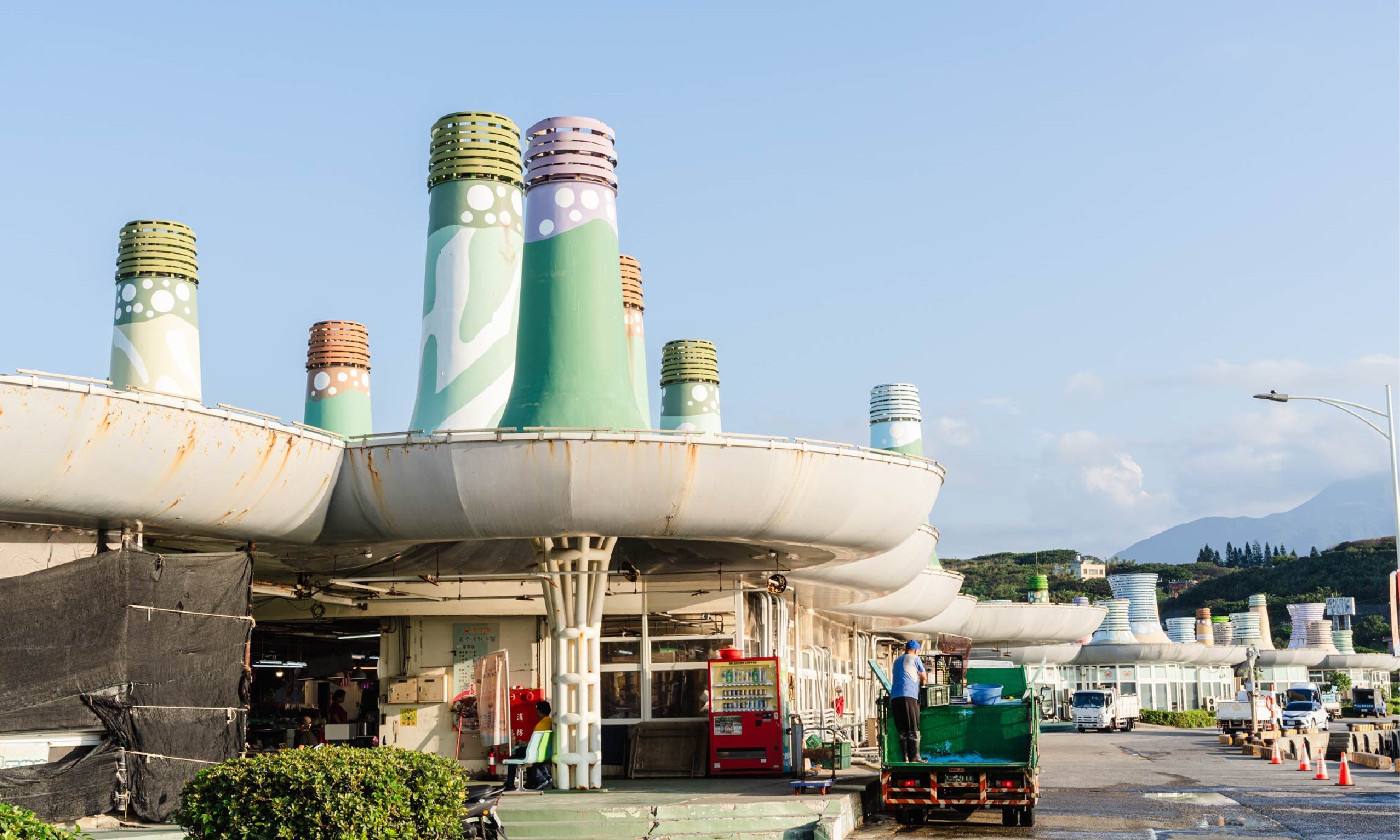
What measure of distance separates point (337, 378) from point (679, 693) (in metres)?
15.9

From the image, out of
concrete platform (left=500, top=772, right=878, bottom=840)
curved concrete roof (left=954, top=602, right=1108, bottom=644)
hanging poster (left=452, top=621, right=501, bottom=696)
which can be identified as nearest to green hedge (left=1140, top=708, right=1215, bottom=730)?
curved concrete roof (left=954, top=602, right=1108, bottom=644)

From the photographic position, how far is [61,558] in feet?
59.9

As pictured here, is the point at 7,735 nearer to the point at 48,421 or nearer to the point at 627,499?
the point at 48,421

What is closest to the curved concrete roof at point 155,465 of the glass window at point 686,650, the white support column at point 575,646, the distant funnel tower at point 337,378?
the white support column at point 575,646

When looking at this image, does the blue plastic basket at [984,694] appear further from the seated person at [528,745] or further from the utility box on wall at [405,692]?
the utility box on wall at [405,692]

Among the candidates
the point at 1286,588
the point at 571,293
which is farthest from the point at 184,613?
the point at 1286,588

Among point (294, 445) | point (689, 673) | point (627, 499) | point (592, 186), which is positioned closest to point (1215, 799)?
point (689, 673)

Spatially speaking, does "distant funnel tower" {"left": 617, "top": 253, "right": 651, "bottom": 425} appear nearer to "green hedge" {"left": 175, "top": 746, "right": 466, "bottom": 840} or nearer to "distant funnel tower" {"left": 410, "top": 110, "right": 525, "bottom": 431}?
"distant funnel tower" {"left": 410, "top": 110, "right": 525, "bottom": 431}

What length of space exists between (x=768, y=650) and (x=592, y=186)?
1226 centimetres

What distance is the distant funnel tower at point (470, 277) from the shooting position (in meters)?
26.2

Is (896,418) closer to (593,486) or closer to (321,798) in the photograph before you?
(593,486)

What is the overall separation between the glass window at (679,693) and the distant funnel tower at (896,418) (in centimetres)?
2164

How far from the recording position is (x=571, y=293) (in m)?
22.6

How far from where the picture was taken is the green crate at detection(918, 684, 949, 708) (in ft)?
67.6
